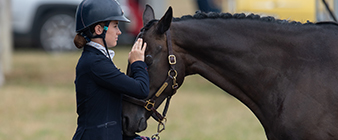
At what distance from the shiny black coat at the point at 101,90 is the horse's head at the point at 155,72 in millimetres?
114

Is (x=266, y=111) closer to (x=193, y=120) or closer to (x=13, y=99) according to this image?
(x=193, y=120)

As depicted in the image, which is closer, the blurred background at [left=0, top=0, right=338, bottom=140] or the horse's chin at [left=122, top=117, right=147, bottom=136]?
the horse's chin at [left=122, top=117, right=147, bottom=136]

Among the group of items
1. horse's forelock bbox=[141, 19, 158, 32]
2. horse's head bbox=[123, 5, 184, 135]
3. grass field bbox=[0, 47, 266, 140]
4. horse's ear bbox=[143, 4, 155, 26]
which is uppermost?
horse's forelock bbox=[141, 19, 158, 32]

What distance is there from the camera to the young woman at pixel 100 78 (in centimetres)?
270

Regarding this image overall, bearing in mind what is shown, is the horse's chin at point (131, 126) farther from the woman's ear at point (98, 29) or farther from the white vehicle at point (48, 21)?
the white vehicle at point (48, 21)

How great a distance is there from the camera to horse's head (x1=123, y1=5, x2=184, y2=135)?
2.88 metres

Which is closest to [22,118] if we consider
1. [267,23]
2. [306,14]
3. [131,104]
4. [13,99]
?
[13,99]

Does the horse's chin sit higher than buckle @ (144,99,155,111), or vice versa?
buckle @ (144,99,155,111)

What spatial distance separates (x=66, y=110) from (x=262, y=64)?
5.16 metres

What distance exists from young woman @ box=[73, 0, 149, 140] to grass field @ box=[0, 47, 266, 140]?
10.5 feet

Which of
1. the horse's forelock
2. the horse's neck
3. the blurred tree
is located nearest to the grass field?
the blurred tree

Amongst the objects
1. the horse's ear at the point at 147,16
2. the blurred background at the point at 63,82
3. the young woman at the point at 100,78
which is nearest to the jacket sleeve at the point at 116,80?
the young woman at the point at 100,78

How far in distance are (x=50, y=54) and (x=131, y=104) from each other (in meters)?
9.44

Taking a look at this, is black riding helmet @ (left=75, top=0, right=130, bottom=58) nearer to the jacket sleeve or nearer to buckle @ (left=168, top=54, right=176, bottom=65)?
the jacket sleeve
